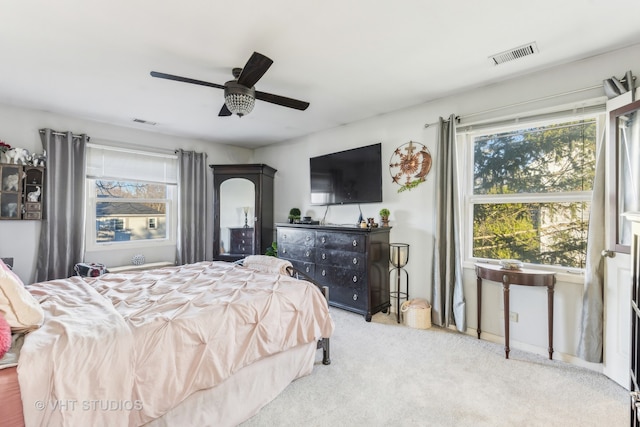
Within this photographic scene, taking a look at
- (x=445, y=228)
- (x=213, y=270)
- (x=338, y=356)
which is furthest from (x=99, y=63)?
(x=445, y=228)

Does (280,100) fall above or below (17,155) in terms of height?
above

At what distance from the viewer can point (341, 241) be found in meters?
3.66

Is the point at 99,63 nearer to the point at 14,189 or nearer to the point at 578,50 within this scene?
the point at 14,189

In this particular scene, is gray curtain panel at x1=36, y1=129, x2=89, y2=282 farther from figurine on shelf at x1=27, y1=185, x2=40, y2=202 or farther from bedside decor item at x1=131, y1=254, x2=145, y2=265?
bedside decor item at x1=131, y1=254, x2=145, y2=265

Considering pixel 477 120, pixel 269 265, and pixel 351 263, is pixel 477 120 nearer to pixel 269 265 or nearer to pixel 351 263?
pixel 351 263

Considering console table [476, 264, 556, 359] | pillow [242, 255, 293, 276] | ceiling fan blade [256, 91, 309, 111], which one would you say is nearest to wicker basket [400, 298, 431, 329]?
console table [476, 264, 556, 359]

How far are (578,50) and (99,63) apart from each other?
3904mm

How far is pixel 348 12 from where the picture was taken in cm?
191

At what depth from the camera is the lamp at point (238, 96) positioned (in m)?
2.32

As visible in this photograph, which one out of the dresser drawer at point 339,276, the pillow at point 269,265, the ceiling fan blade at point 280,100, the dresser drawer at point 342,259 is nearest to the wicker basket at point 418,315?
the dresser drawer at point 339,276

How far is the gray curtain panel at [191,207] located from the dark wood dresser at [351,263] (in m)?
1.88

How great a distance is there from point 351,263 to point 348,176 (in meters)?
1.22

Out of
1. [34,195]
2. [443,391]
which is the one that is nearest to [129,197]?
[34,195]

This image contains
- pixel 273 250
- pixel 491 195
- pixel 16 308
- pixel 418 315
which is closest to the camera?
pixel 16 308
